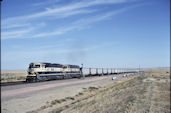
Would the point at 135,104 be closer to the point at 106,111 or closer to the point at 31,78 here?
the point at 106,111

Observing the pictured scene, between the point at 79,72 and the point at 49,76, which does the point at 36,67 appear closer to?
the point at 49,76

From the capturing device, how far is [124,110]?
1020 centimetres

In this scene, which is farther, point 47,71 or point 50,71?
point 50,71

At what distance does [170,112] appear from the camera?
10156mm

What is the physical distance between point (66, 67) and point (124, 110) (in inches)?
1518

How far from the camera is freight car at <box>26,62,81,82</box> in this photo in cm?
3495

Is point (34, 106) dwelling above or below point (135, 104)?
below

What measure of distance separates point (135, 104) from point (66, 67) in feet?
123

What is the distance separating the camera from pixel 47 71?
126 feet

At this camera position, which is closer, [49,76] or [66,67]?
[49,76]

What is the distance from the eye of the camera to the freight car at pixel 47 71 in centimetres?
3495

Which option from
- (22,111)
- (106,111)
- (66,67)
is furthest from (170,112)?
(66,67)

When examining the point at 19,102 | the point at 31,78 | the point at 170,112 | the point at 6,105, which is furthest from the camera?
the point at 31,78

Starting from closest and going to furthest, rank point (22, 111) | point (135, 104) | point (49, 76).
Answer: point (135, 104) → point (22, 111) → point (49, 76)
